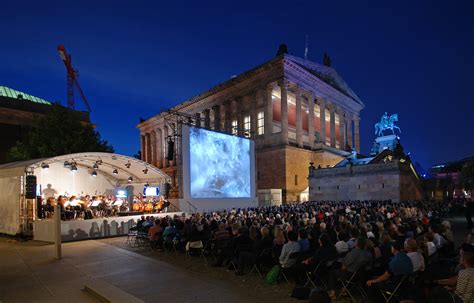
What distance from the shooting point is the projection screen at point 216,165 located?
22922 mm

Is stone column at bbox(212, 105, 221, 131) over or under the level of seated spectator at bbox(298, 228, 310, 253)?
over

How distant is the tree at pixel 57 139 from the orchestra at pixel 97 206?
Result: 25.1 feet

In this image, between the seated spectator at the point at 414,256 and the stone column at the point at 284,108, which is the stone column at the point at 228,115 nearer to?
the stone column at the point at 284,108

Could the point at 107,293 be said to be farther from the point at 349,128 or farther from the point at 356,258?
the point at 349,128

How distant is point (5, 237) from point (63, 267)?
370 inches

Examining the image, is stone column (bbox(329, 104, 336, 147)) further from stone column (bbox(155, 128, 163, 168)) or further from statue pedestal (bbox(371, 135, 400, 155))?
stone column (bbox(155, 128, 163, 168))

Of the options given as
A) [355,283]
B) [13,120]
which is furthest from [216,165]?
[13,120]

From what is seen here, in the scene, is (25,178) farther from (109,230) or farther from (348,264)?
(348,264)

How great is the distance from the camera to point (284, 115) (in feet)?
129

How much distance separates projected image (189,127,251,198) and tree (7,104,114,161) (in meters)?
13.4

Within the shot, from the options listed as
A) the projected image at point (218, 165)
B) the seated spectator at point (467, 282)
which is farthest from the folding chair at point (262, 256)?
the projected image at point (218, 165)

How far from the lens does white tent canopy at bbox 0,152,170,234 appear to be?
1573cm

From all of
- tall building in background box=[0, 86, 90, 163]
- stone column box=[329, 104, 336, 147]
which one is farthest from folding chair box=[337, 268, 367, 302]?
stone column box=[329, 104, 336, 147]

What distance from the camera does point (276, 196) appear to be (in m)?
34.4
